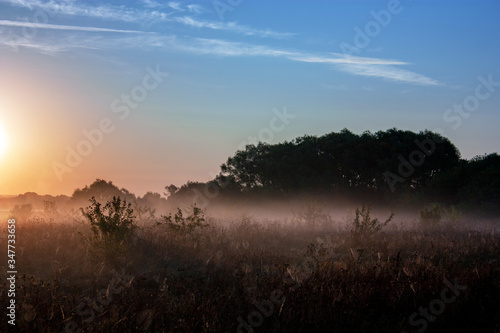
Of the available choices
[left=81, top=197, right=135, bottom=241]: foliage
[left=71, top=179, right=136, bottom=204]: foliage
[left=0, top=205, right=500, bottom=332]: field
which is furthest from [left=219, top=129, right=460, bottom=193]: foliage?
[left=81, top=197, right=135, bottom=241]: foliage

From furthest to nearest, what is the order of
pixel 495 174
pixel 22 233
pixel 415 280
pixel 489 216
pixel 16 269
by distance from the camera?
pixel 495 174
pixel 489 216
pixel 22 233
pixel 16 269
pixel 415 280

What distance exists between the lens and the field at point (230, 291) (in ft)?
19.0

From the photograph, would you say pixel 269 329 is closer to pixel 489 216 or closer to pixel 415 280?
pixel 415 280

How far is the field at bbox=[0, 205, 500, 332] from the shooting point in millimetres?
5801

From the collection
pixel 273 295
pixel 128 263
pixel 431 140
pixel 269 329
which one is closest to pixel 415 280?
pixel 273 295

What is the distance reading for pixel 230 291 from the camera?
289 inches

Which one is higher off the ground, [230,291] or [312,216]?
[312,216]

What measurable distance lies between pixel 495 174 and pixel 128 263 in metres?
28.9

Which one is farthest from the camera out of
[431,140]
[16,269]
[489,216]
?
[431,140]

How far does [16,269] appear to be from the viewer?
31.9ft

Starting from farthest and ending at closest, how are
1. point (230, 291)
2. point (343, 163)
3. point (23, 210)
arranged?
point (343, 163) → point (23, 210) → point (230, 291)

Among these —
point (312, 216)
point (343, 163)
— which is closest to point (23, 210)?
point (312, 216)

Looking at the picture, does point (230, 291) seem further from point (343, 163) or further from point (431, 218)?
point (343, 163)

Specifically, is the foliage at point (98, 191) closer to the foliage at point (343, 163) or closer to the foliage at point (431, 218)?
the foliage at point (343, 163)
